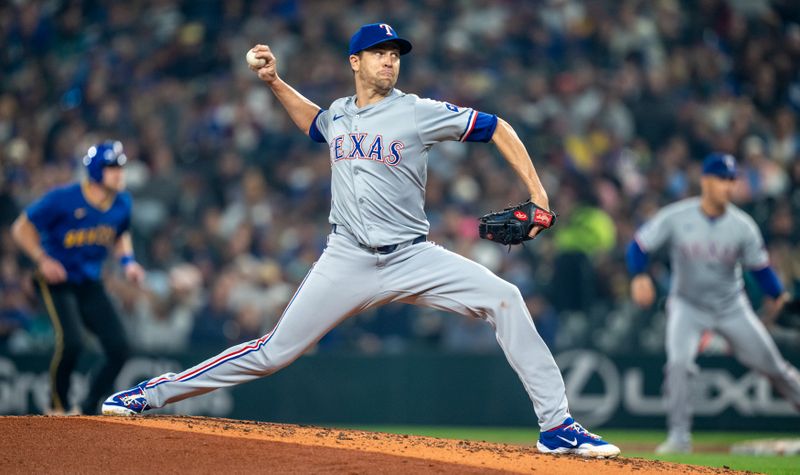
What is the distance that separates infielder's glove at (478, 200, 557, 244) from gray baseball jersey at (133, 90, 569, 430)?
290 mm

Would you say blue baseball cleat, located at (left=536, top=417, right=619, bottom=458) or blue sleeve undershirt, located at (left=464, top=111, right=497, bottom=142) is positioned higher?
blue sleeve undershirt, located at (left=464, top=111, right=497, bottom=142)

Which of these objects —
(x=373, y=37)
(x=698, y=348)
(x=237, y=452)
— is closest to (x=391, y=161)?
(x=373, y=37)

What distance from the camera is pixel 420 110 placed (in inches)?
241

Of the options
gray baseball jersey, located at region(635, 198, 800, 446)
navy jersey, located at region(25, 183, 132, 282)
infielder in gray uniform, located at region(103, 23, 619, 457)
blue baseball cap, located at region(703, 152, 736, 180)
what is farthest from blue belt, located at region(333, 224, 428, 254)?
blue baseball cap, located at region(703, 152, 736, 180)

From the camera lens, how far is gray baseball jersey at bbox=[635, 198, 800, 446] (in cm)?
956

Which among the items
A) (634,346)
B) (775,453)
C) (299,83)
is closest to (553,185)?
(634,346)

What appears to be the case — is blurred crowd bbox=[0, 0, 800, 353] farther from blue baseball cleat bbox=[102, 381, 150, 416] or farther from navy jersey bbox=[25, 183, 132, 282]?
blue baseball cleat bbox=[102, 381, 150, 416]

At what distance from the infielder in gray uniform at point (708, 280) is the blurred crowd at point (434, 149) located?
2507 mm

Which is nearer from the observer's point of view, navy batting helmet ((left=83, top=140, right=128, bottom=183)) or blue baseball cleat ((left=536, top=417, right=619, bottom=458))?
blue baseball cleat ((left=536, top=417, right=619, bottom=458))

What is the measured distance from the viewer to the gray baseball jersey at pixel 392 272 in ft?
19.8

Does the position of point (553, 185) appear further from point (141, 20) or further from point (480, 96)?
point (141, 20)

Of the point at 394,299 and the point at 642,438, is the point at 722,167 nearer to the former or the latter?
the point at 642,438

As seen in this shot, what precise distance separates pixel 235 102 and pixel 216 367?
10.0 metres

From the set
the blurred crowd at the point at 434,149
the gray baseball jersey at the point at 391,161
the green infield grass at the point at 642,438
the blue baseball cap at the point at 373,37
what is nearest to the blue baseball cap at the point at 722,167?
the green infield grass at the point at 642,438
